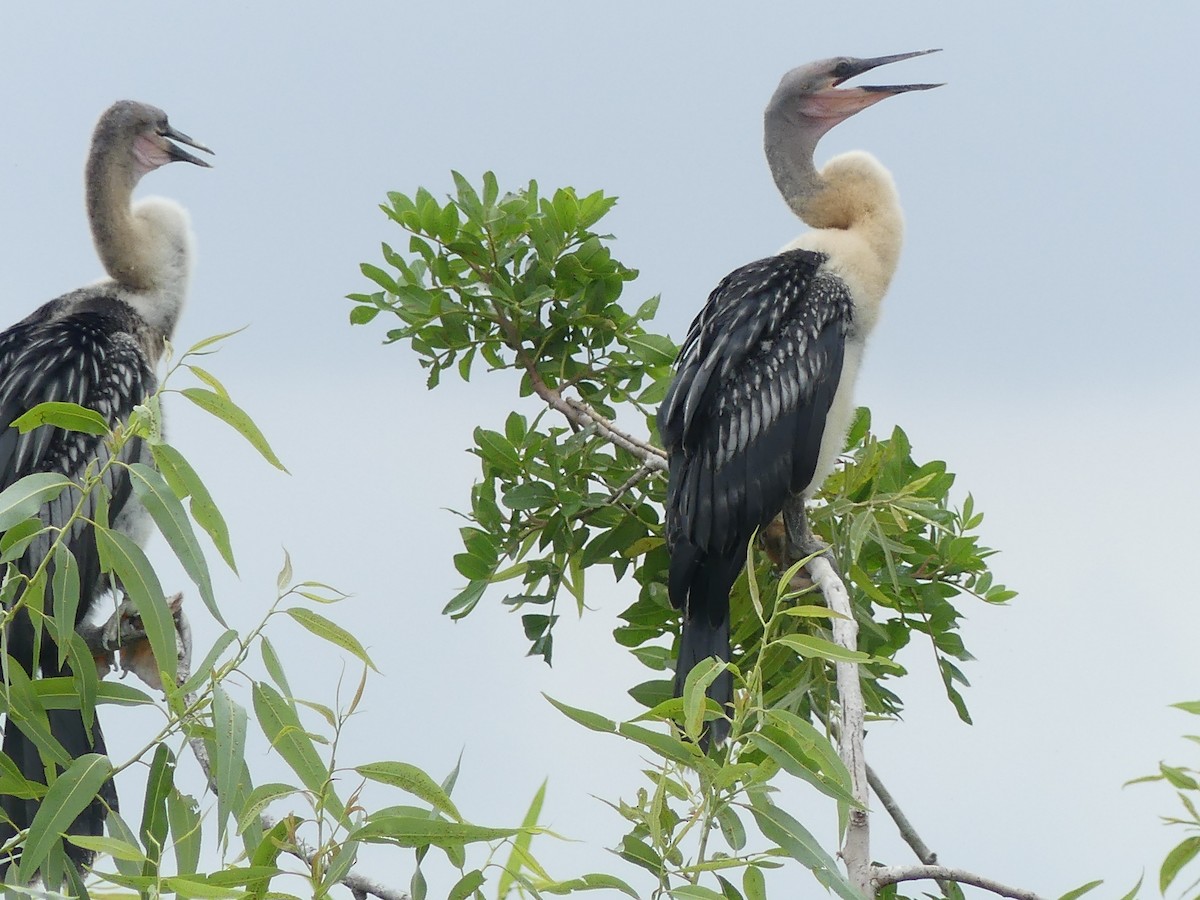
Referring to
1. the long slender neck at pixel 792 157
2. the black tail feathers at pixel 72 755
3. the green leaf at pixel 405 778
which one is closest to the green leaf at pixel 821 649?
the green leaf at pixel 405 778

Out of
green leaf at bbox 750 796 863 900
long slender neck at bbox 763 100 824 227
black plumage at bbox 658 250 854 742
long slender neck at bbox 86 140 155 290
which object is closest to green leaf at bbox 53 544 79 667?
green leaf at bbox 750 796 863 900

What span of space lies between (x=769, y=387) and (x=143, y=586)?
1709 mm

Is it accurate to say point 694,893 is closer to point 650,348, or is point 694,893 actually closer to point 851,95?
point 650,348

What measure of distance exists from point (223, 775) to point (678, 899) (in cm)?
49

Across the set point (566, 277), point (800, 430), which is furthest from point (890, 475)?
point (566, 277)

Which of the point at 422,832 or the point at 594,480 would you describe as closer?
the point at 422,832

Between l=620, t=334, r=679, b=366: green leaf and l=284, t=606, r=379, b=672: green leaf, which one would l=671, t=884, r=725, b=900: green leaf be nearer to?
l=284, t=606, r=379, b=672: green leaf

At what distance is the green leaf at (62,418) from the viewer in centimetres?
154

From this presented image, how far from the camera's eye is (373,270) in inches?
121

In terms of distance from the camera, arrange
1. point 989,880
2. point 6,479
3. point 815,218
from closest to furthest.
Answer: point 989,880 → point 6,479 → point 815,218

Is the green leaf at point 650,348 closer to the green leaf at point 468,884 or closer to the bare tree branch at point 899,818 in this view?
the bare tree branch at point 899,818

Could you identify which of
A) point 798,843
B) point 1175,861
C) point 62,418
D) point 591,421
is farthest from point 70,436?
point 1175,861

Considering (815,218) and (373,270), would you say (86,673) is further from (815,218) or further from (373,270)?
(815,218)

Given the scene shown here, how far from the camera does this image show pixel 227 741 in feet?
4.84
